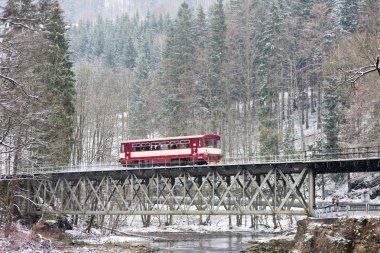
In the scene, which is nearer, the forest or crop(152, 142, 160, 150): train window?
crop(152, 142, 160, 150): train window

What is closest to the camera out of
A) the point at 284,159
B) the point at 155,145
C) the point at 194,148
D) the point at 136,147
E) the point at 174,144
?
the point at 194,148

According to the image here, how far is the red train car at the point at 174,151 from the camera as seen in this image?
42.5 meters

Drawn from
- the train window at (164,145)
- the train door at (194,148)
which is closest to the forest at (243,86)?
the train window at (164,145)

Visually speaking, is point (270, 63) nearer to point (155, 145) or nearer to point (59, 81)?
point (155, 145)

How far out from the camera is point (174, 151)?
1710 inches

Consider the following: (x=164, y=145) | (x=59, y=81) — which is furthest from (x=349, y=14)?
(x=59, y=81)

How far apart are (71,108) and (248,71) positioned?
25.7m

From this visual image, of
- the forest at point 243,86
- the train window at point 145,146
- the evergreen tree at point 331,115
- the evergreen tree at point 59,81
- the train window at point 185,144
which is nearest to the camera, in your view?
the train window at point 185,144

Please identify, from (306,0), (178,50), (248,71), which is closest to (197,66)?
(178,50)

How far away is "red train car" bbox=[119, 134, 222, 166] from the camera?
42469 millimetres

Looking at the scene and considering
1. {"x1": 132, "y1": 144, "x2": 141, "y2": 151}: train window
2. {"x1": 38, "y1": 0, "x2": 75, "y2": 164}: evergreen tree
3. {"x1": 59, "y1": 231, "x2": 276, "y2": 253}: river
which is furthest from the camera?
{"x1": 38, "y1": 0, "x2": 75, "y2": 164}: evergreen tree

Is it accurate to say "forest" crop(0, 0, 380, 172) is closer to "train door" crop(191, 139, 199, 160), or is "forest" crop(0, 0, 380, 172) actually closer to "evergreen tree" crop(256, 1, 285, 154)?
"evergreen tree" crop(256, 1, 285, 154)

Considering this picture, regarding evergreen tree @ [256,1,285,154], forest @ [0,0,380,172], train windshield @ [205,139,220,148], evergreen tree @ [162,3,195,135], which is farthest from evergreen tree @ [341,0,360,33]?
train windshield @ [205,139,220,148]

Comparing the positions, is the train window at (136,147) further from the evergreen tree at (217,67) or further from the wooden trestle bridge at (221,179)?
the evergreen tree at (217,67)
